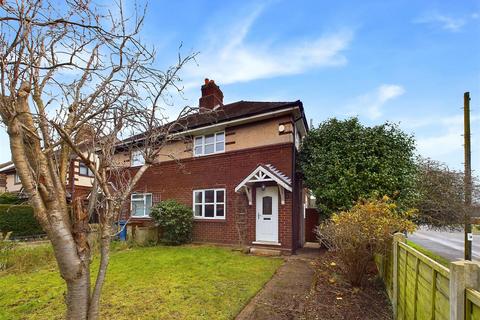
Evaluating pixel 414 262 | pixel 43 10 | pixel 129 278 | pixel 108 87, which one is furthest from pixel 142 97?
pixel 129 278

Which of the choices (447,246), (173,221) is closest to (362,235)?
(173,221)

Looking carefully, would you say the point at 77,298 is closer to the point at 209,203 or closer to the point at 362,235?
the point at 362,235

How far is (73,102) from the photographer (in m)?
3.40

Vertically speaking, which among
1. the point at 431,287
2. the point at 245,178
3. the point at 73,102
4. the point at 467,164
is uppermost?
the point at 73,102

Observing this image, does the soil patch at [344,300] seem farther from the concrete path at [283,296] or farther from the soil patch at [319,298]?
the concrete path at [283,296]

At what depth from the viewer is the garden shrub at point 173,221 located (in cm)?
1326

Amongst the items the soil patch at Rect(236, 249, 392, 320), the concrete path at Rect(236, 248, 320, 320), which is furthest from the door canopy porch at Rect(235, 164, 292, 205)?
the soil patch at Rect(236, 249, 392, 320)

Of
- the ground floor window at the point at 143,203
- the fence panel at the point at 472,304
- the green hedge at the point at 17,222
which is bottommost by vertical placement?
the green hedge at the point at 17,222

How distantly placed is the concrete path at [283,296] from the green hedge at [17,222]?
1715 centimetres

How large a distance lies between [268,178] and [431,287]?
8.71 m

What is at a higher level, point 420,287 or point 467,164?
point 467,164

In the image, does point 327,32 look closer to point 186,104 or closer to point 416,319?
point 186,104

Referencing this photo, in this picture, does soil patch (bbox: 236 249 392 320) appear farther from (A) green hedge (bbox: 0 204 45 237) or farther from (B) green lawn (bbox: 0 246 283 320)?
(A) green hedge (bbox: 0 204 45 237)

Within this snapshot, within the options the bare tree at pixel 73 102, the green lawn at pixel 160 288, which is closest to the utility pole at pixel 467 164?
the green lawn at pixel 160 288
